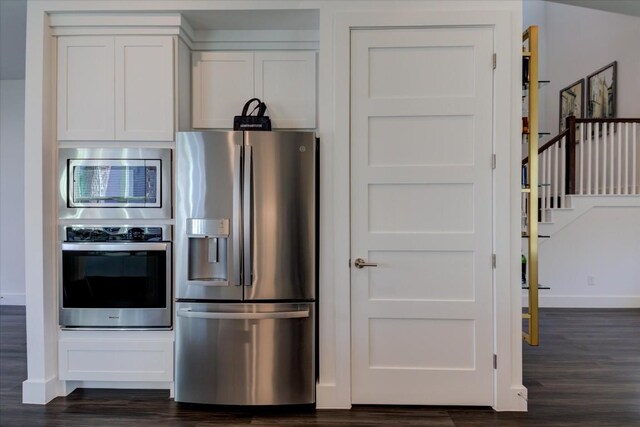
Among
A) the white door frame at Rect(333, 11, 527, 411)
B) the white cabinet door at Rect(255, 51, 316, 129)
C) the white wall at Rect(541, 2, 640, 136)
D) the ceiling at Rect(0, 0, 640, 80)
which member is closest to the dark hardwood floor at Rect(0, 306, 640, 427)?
the white door frame at Rect(333, 11, 527, 411)

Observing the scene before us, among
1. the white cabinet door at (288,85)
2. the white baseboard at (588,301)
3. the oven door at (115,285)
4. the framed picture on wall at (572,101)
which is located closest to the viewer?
the oven door at (115,285)

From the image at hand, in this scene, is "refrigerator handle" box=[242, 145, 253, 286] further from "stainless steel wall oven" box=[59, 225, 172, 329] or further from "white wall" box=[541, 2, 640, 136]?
"white wall" box=[541, 2, 640, 136]

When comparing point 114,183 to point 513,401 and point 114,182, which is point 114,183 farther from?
point 513,401

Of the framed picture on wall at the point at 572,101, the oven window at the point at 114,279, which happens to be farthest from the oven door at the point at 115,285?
the framed picture on wall at the point at 572,101

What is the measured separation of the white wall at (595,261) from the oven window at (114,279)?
4.67 m

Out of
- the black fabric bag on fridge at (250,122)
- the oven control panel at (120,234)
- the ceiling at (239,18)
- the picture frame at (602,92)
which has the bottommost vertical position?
the oven control panel at (120,234)

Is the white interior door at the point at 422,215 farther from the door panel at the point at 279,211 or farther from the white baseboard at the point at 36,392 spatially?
the white baseboard at the point at 36,392

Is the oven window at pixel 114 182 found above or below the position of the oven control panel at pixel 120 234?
above

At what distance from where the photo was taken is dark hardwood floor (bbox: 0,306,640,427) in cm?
240

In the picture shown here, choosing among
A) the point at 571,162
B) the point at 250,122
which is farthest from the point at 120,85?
the point at 571,162

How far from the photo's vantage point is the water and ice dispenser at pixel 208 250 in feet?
8.16

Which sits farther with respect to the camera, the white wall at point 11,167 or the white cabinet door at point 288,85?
the white wall at point 11,167

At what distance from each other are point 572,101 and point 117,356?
7709 mm

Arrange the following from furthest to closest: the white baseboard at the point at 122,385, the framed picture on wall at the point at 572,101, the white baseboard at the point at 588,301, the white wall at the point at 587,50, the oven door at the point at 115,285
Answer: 1. the framed picture on wall at the point at 572,101
2. the white wall at the point at 587,50
3. the white baseboard at the point at 588,301
4. the white baseboard at the point at 122,385
5. the oven door at the point at 115,285
